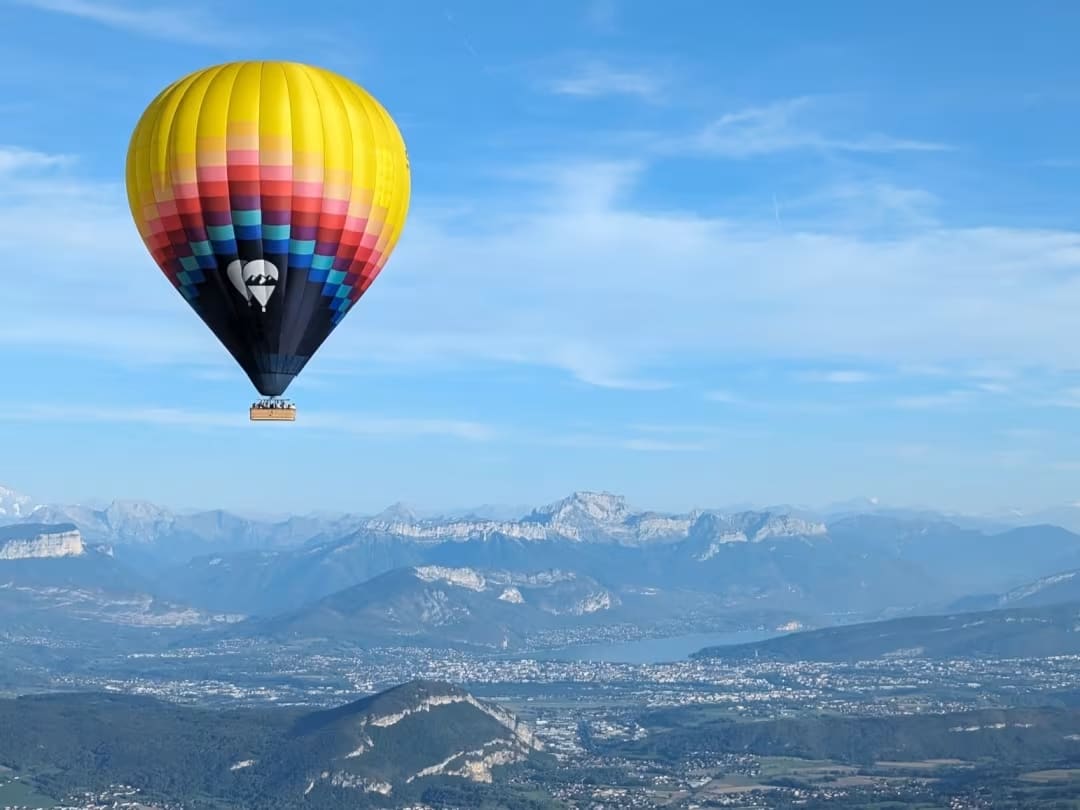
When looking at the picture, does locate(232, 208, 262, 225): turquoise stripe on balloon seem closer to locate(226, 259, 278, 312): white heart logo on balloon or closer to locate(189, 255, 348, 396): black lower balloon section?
locate(189, 255, 348, 396): black lower balloon section

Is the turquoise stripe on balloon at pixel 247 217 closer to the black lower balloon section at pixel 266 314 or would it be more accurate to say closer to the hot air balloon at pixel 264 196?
the hot air balloon at pixel 264 196

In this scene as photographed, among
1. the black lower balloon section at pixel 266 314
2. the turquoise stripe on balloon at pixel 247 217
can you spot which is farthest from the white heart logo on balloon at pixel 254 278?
the turquoise stripe on balloon at pixel 247 217

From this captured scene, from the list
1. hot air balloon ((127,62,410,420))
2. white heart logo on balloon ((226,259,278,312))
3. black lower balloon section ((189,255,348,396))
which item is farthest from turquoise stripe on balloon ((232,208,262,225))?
white heart logo on balloon ((226,259,278,312))

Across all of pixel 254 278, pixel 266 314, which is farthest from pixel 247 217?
pixel 266 314

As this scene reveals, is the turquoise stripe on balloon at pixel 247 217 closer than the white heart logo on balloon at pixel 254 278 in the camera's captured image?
Yes

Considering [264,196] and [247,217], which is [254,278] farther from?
[264,196]

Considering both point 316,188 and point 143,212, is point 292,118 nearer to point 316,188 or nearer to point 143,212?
point 316,188

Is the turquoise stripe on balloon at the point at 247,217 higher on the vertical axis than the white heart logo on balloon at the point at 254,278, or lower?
higher
